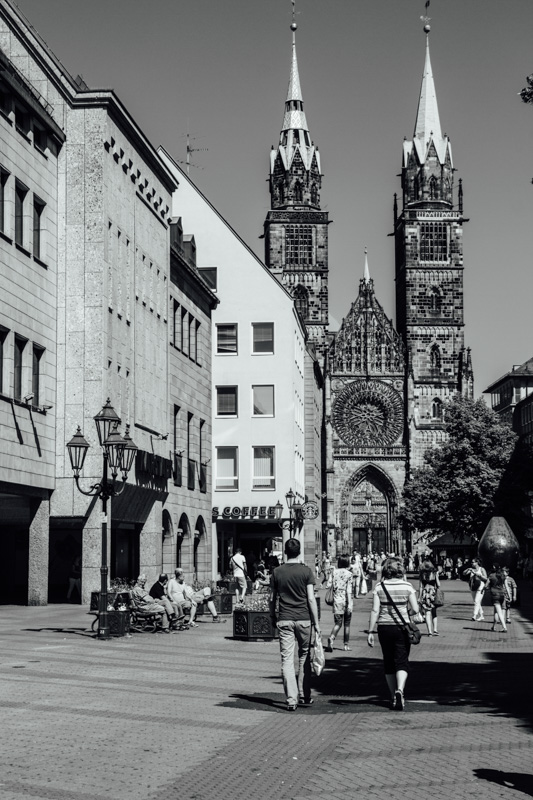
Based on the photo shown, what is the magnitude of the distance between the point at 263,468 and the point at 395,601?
3960cm

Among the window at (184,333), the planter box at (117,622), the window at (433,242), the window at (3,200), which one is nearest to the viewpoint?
the planter box at (117,622)

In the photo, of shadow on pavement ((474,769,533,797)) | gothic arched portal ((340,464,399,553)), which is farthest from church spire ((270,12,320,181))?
shadow on pavement ((474,769,533,797))

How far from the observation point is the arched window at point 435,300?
111250 millimetres

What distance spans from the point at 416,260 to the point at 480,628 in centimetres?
8567

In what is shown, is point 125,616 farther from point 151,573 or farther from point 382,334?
point 382,334

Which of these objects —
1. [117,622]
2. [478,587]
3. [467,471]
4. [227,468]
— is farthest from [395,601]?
[467,471]

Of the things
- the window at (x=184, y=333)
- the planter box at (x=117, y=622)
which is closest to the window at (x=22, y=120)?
the planter box at (x=117, y=622)

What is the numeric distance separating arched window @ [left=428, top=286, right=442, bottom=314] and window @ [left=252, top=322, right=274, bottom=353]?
60.2 meters

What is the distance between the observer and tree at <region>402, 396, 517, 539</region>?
7144 centimetres

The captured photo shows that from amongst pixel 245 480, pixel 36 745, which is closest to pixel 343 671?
pixel 36 745

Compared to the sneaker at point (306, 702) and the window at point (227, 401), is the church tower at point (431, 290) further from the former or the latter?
the sneaker at point (306, 702)

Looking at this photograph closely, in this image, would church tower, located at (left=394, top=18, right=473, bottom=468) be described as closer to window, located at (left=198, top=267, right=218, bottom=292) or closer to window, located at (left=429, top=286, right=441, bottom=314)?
window, located at (left=429, top=286, right=441, bottom=314)

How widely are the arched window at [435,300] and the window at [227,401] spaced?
61303mm

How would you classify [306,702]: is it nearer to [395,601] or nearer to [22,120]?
[395,601]
